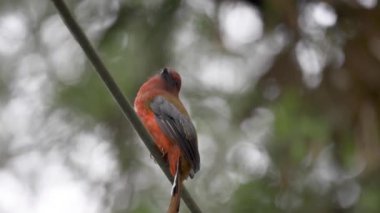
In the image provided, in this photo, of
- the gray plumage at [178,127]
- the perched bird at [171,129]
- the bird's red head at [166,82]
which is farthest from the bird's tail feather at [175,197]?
the bird's red head at [166,82]

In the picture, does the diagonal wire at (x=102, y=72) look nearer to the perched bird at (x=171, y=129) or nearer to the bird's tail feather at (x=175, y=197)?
the bird's tail feather at (x=175, y=197)

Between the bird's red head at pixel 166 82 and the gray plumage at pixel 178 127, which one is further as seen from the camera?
the bird's red head at pixel 166 82

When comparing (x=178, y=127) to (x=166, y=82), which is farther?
(x=166, y=82)

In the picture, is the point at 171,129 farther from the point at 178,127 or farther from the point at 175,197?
the point at 175,197

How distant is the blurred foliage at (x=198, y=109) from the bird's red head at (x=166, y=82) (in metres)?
0.39

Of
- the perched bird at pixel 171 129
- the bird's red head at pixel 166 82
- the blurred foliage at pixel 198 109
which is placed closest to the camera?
the perched bird at pixel 171 129

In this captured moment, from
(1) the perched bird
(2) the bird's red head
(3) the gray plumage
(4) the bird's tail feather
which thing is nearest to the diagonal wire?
(4) the bird's tail feather

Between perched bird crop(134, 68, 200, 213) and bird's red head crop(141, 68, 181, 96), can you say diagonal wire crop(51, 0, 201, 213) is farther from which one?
bird's red head crop(141, 68, 181, 96)

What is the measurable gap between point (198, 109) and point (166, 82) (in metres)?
2.99

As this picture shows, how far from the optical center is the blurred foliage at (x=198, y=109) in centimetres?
556

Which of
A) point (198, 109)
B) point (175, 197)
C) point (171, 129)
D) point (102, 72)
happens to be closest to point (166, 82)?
point (171, 129)

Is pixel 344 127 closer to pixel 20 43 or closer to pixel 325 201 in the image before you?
pixel 325 201

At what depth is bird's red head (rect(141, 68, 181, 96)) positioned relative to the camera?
4.46 m

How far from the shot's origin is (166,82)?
455 centimetres
